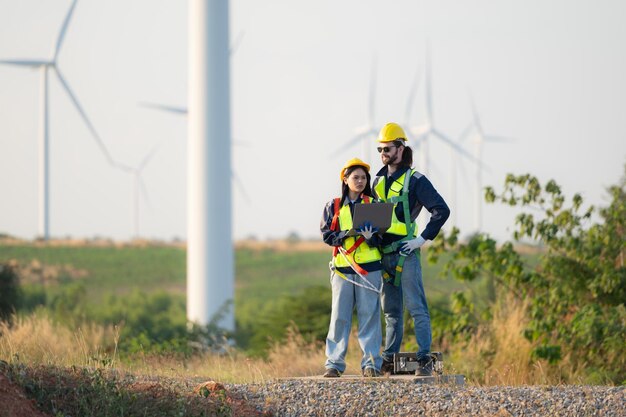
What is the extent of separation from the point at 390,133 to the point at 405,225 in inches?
31.4

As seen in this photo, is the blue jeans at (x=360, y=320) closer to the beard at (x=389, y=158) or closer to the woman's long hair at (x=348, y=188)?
the woman's long hair at (x=348, y=188)

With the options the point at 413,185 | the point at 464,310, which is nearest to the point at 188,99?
the point at 464,310

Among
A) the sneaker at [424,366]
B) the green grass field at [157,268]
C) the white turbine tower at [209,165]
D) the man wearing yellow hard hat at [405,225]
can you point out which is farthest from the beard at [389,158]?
the green grass field at [157,268]

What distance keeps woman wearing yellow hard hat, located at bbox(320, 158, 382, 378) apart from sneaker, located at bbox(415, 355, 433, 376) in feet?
1.17

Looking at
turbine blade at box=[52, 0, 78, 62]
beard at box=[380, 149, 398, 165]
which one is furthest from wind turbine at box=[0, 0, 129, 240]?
beard at box=[380, 149, 398, 165]

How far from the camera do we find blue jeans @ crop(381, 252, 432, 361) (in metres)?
10.6

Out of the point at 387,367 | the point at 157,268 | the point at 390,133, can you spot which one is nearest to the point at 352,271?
the point at 387,367

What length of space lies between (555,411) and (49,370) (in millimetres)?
3902

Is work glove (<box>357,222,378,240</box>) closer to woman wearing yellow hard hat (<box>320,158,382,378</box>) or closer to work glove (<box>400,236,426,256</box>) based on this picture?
woman wearing yellow hard hat (<box>320,158,382,378</box>)

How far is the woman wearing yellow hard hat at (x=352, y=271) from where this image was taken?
409 inches

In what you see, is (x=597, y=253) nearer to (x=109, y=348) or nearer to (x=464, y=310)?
(x=464, y=310)

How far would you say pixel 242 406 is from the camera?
928cm

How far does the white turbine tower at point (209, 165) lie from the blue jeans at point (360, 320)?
15484 mm

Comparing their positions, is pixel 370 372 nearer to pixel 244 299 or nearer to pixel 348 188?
pixel 348 188
